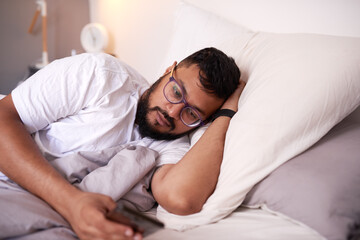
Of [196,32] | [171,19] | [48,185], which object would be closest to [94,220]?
[48,185]

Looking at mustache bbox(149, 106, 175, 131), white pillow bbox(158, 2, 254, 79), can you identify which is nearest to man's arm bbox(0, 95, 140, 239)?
mustache bbox(149, 106, 175, 131)

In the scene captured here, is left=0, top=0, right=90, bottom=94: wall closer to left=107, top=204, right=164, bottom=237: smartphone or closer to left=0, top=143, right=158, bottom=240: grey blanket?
left=0, top=143, right=158, bottom=240: grey blanket

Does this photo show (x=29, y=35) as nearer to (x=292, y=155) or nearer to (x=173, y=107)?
(x=173, y=107)

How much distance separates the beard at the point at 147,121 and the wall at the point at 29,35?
2032 mm

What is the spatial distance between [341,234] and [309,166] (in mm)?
172

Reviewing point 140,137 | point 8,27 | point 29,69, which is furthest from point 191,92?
point 8,27

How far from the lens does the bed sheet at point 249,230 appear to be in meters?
0.64

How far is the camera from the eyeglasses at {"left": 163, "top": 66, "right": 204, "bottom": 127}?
1042 mm

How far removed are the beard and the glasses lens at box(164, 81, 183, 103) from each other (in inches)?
2.3

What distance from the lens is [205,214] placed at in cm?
74

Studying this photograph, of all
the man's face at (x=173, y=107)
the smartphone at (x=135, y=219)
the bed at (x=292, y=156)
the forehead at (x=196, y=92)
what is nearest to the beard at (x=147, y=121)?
the man's face at (x=173, y=107)

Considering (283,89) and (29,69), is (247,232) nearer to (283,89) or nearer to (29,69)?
(283,89)

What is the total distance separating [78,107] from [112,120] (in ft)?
0.42

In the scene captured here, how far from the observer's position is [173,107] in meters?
1.04
